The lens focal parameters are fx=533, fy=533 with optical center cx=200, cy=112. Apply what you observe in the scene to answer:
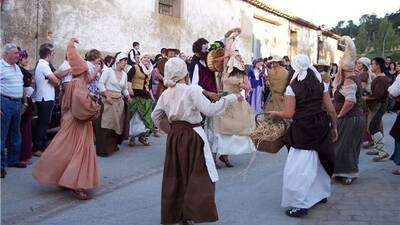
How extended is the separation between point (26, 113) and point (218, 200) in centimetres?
347

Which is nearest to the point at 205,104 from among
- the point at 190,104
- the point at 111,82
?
the point at 190,104

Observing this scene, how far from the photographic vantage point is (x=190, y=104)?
5051 millimetres

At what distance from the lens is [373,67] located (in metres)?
9.69

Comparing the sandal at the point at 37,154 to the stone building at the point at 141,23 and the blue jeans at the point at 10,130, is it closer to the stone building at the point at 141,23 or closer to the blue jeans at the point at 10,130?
the blue jeans at the point at 10,130

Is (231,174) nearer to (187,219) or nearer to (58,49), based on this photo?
(187,219)

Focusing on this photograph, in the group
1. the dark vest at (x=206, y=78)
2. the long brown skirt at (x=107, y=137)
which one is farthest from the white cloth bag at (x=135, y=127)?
the dark vest at (x=206, y=78)

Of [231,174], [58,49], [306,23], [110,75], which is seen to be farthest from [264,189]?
[306,23]

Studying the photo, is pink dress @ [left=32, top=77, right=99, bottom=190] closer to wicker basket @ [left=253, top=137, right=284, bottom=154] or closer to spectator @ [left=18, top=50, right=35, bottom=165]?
spectator @ [left=18, top=50, right=35, bottom=165]

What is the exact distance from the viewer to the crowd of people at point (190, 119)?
5.13 meters

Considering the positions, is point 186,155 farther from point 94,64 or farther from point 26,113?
point 94,64

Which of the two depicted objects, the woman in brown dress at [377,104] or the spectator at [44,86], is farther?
the woman in brown dress at [377,104]

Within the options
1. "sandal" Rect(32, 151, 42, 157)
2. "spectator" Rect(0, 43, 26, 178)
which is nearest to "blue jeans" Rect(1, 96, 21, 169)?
"spectator" Rect(0, 43, 26, 178)

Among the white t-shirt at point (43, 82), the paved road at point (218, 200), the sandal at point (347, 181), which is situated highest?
the white t-shirt at point (43, 82)

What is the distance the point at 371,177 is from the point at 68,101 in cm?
443
